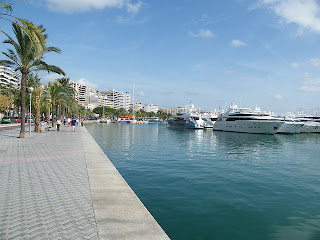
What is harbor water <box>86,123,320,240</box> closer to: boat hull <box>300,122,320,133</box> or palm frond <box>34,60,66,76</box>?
palm frond <box>34,60,66,76</box>

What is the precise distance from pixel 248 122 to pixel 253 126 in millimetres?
1254

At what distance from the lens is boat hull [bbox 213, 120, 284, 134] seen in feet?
148

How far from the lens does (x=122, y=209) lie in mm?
5109

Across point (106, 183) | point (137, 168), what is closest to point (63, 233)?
point (106, 183)

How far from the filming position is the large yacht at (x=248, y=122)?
45469mm

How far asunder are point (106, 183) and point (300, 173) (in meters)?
9.82

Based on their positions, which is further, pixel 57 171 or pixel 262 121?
pixel 262 121

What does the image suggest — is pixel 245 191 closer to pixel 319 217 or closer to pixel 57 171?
pixel 319 217

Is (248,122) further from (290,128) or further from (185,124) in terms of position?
(185,124)

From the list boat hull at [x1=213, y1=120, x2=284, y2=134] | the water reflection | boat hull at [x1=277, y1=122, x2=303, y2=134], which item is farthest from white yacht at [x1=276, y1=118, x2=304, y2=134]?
the water reflection

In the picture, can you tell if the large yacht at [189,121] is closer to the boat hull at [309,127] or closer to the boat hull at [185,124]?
the boat hull at [185,124]

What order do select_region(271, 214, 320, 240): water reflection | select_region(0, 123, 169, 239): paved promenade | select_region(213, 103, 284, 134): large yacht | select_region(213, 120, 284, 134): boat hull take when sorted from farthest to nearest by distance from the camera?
select_region(213, 103, 284, 134): large yacht → select_region(213, 120, 284, 134): boat hull → select_region(271, 214, 320, 240): water reflection → select_region(0, 123, 169, 239): paved promenade

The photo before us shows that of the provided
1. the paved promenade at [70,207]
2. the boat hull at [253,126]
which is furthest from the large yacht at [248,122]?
the paved promenade at [70,207]

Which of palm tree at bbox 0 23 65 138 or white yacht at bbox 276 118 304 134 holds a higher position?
palm tree at bbox 0 23 65 138
